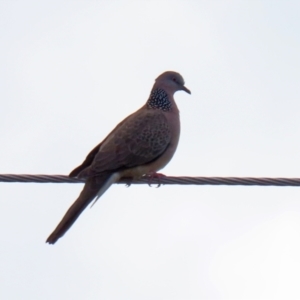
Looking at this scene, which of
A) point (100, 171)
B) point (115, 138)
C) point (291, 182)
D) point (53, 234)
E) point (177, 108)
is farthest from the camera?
point (177, 108)

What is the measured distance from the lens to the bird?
651 centimetres

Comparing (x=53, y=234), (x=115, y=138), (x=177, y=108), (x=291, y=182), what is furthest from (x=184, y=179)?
(x=177, y=108)

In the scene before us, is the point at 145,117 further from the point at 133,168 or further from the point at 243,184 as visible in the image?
Result: the point at 243,184

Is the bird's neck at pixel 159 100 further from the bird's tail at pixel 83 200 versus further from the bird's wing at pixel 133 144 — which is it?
the bird's tail at pixel 83 200

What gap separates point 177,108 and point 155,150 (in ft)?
2.79

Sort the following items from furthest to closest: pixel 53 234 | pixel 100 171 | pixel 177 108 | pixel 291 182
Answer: pixel 177 108 → pixel 100 171 → pixel 53 234 → pixel 291 182

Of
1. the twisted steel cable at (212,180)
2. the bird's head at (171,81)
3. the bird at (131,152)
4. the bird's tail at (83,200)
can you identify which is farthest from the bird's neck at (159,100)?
the twisted steel cable at (212,180)

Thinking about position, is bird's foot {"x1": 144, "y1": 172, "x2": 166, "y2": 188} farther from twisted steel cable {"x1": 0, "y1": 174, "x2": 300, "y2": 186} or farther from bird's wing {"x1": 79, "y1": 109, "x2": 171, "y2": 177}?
twisted steel cable {"x1": 0, "y1": 174, "x2": 300, "y2": 186}

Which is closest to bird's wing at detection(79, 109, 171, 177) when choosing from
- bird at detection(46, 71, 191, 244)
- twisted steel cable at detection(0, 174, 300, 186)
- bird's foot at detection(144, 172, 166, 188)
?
bird at detection(46, 71, 191, 244)

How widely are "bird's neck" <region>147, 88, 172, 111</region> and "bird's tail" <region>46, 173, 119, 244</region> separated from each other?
1157 millimetres

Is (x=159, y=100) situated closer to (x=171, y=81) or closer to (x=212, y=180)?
(x=171, y=81)

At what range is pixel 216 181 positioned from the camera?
552cm

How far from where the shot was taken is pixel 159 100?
7832 millimetres

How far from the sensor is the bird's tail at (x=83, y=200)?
6176 millimetres
